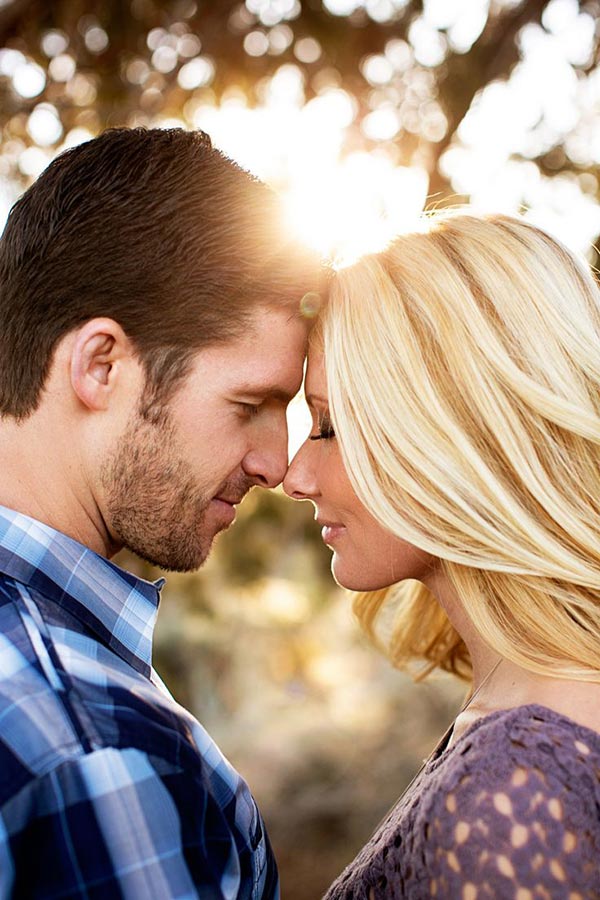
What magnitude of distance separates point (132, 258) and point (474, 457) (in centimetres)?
77

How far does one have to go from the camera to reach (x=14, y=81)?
337 cm

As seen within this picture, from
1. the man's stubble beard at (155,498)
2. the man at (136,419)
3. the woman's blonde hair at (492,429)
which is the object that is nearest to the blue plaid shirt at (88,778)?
the man at (136,419)

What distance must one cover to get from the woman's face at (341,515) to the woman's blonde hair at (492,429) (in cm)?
8

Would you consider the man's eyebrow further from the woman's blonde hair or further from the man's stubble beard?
the man's stubble beard

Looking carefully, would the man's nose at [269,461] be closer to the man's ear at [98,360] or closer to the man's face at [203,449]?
the man's face at [203,449]

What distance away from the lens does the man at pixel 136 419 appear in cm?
122

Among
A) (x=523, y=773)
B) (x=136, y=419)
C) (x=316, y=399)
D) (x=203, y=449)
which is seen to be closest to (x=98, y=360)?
(x=136, y=419)

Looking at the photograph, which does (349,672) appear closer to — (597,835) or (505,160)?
(505,160)

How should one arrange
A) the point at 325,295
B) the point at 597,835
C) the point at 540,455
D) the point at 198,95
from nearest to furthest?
the point at 597,835
the point at 540,455
the point at 325,295
the point at 198,95

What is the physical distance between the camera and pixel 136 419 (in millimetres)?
1654

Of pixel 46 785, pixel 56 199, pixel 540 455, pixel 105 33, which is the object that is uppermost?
pixel 105 33

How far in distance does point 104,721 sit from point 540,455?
109cm

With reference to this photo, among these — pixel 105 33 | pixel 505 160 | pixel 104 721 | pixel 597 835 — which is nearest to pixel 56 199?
pixel 104 721

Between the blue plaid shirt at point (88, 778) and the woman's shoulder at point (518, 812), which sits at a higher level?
the blue plaid shirt at point (88, 778)
